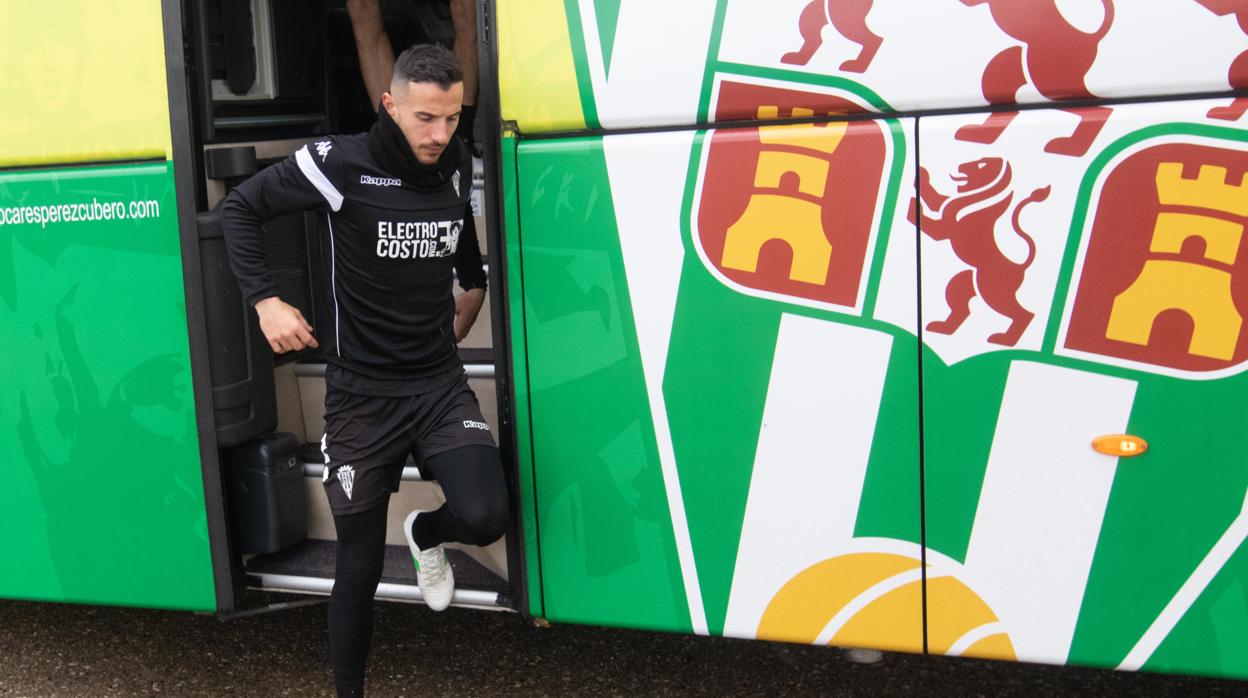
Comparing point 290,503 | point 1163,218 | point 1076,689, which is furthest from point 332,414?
point 1076,689

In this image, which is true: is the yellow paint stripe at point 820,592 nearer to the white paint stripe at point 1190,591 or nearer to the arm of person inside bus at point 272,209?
the white paint stripe at point 1190,591

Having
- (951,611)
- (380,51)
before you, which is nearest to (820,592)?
(951,611)

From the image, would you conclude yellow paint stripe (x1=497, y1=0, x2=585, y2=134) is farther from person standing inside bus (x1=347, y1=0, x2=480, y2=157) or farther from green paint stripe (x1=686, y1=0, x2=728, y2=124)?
person standing inside bus (x1=347, y1=0, x2=480, y2=157)

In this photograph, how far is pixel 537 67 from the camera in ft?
9.82

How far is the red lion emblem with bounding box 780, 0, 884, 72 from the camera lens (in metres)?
2.75

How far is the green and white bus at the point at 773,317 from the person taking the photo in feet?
8.83

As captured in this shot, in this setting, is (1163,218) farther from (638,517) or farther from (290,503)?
(290,503)

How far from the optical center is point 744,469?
3021 mm

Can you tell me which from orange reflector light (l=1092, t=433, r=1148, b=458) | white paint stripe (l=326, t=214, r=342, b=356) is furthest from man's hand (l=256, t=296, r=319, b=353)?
orange reflector light (l=1092, t=433, r=1148, b=458)

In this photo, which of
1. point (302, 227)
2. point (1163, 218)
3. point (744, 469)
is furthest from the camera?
point (302, 227)

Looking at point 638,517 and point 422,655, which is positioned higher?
point 638,517

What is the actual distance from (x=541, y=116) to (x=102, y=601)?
1986mm

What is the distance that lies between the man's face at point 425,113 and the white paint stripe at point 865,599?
1.52 metres

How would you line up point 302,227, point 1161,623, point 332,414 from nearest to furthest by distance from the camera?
point 1161,623, point 332,414, point 302,227
